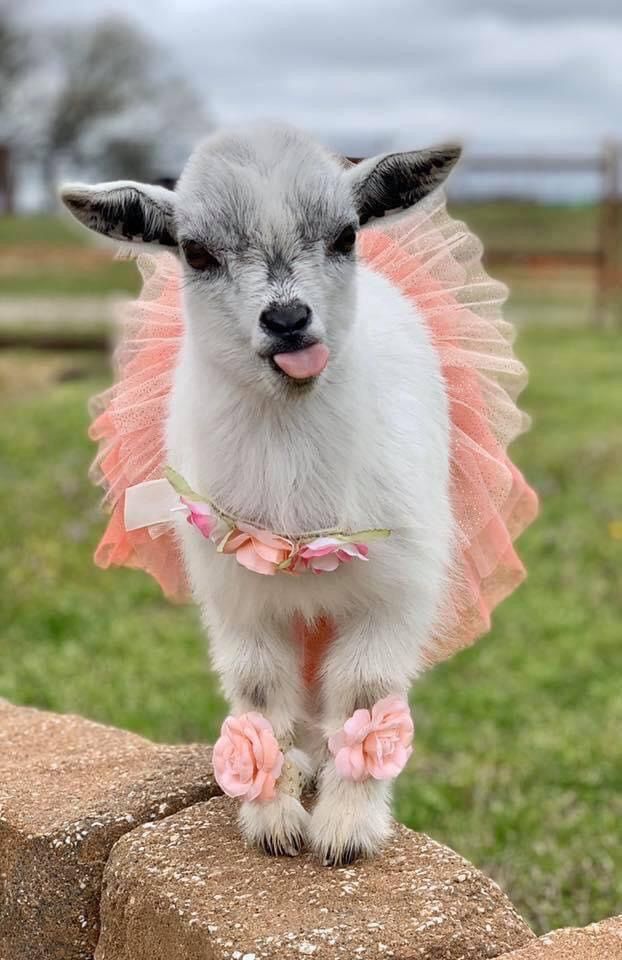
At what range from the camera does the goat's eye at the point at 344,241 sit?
1.54 meters

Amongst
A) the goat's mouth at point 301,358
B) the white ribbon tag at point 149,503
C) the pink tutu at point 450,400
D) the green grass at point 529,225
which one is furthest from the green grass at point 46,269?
the goat's mouth at point 301,358

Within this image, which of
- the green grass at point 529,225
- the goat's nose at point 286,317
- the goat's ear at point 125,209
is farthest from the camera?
the green grass at point 529,225

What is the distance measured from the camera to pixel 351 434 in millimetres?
1659

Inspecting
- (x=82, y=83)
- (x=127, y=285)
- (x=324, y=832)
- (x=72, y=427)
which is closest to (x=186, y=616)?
(x=72, y=427)

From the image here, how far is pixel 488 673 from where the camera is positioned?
3922 millimetres

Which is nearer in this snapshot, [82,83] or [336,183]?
[336,183]

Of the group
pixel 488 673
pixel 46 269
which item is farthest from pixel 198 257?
pixel 46 269

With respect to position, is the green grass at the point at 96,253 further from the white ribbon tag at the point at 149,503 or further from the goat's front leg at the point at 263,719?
the goat's front leg at the point at 263,719

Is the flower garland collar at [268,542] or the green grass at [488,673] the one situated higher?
the flower garland collar at [268,542]

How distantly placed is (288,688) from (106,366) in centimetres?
705

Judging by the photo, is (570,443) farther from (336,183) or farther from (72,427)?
(336,183)

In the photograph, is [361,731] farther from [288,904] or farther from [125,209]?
[125,209]

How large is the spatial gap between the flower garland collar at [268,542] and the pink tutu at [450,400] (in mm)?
224

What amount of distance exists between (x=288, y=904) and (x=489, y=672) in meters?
2.28
